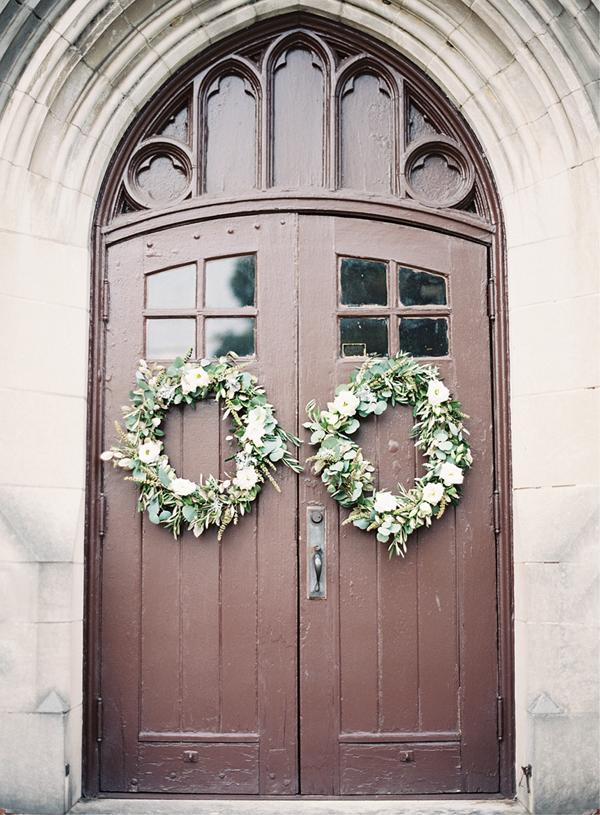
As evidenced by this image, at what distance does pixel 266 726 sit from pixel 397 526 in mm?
1161

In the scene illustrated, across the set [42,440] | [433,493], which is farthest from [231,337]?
[433,493]

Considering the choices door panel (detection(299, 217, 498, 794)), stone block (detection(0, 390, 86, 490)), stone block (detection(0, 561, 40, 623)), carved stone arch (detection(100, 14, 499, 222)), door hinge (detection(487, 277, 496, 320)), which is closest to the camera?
stone block (detection(0, 561, 40, 623))

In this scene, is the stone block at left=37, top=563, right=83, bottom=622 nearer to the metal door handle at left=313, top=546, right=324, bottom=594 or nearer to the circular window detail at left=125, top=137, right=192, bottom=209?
the metal door handle at left=313, top=546, right=324, bottom=594

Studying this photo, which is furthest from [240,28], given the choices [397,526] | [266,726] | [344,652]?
[266,726]

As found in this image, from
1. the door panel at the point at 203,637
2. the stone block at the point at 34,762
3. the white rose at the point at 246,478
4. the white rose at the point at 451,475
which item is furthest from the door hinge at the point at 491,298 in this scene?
the stone block at the point at 34,762

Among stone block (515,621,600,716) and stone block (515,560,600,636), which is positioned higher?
stone block (515,560,600,636)

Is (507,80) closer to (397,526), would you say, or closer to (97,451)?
(397,526)

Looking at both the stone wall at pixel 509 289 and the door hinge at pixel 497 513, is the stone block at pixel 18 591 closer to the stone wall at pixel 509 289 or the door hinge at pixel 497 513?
the stone wall at pixel 509 289

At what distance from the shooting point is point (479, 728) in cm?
479

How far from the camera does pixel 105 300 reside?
4.97 meters

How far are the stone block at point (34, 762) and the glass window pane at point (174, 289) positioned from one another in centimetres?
204

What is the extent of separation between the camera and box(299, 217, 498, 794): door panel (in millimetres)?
4762

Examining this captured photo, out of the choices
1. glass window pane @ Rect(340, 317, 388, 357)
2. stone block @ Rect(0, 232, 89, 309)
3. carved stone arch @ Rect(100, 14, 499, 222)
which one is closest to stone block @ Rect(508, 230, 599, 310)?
carved stone arch @ Rect(100, 14, 499, 222)

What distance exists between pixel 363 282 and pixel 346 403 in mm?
652
